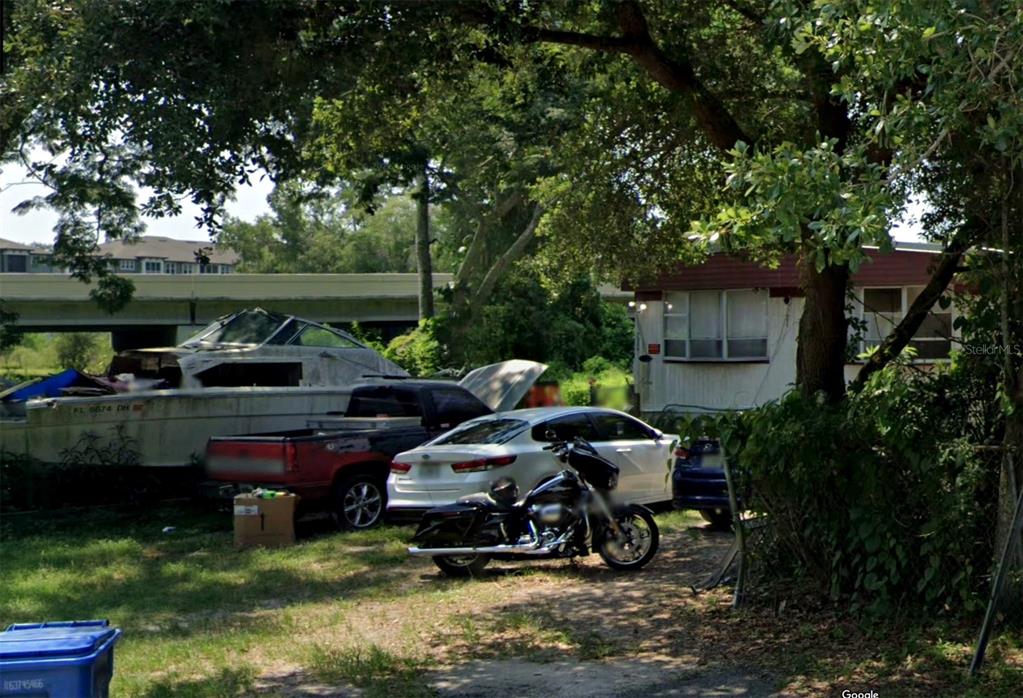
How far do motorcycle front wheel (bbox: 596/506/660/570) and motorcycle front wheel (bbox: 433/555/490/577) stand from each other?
110 centimetres

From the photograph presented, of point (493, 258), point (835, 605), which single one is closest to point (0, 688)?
point (835, 605)

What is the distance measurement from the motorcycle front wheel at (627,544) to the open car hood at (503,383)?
8.45 m

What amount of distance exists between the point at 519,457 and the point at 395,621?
370 centimetres

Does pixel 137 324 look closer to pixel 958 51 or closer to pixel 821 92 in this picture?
pixel 821 92

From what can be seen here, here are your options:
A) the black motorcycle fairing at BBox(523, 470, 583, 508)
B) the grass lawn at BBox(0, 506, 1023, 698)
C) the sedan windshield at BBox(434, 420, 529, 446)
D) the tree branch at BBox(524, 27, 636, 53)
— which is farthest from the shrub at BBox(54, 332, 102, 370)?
the black motorcycle fairing at BBox(523, 470, 583, 508)

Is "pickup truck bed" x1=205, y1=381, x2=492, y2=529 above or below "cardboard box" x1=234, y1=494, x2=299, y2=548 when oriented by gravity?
above

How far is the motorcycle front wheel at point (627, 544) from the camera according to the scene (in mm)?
11359

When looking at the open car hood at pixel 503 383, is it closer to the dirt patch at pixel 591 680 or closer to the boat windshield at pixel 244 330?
the boat windshield at pixel 244 330

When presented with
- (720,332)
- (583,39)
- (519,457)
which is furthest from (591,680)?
(720,332)

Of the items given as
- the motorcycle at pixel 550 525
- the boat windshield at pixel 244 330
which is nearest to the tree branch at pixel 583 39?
the motorcycle at pixel 550 525

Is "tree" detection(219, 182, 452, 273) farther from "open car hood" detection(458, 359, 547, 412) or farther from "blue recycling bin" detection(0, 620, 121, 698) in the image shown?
"blue recycling bin" detection(0, 620, 121, 698)

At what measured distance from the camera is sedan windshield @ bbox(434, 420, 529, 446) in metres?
13.5

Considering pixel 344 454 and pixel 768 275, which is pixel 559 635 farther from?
pixel 768 275
